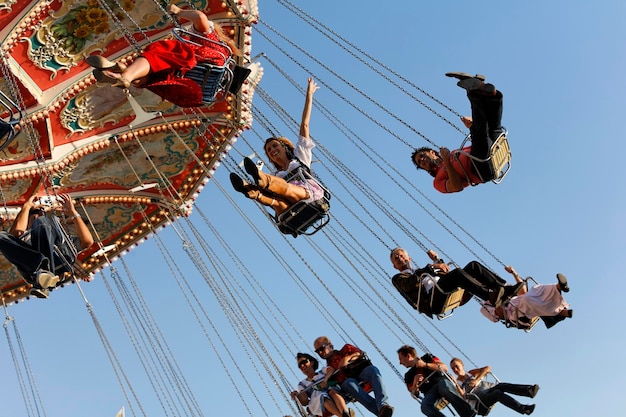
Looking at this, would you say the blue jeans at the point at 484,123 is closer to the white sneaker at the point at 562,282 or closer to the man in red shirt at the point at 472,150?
the man in red shirt at the point at 472,150

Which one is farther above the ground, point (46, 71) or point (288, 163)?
point (46, 71)

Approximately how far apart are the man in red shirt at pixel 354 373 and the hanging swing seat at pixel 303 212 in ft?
3.84

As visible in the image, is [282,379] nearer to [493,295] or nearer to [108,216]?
[493,295]

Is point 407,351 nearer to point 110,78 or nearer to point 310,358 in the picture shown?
point 310,358

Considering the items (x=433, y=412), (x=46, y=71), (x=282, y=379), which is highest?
(x=46, y=71)

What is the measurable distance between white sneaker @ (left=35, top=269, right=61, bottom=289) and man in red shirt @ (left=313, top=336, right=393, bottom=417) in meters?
2.48

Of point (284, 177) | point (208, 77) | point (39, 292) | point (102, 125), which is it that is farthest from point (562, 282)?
point (102, 125)

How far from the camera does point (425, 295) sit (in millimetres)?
7879

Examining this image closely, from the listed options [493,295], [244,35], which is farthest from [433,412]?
[244,35]

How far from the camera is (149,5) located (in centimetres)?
937

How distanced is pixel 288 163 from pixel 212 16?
2.33 m

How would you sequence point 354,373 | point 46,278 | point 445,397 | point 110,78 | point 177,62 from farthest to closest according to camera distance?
point 46,278
point 354,373
point 445,397
point 177,62
point 110,78

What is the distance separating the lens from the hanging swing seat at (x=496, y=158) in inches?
298

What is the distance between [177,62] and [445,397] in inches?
140
